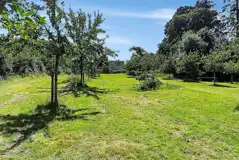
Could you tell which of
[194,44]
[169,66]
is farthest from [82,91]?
[194,44]

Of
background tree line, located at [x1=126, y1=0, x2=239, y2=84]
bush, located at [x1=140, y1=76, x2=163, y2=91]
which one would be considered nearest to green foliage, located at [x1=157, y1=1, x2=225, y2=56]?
background tree line, located at [x1=126, y1=0, x2=239, y2=84]

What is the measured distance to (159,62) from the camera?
30.6 metres

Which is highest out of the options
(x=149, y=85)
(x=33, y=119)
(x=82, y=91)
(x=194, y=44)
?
(x=194, y=44)

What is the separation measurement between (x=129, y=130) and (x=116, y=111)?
2.25 m

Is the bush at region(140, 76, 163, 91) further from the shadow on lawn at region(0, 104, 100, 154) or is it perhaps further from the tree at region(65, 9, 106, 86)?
the shadow on lawn at region(0, 104, 100, 154)

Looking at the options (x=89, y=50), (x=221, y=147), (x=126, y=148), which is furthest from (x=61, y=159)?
(x=89, y=50)

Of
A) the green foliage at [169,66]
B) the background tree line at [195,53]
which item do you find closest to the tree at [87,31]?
the background tree line at [195,53]

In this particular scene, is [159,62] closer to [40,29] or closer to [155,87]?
[155,87]

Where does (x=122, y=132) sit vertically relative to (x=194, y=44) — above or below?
below

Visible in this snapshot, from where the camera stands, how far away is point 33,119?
271 inches

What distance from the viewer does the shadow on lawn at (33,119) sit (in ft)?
18.4

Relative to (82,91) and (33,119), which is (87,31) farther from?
(33,119)

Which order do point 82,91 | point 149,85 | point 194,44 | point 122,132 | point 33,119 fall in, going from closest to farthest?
point 122,132, point 33,119, point 82,91, point 149,85, point 194,44

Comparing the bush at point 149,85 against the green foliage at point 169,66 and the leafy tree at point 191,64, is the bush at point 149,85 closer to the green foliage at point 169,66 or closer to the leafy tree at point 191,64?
the leafy tree at point 191,64
